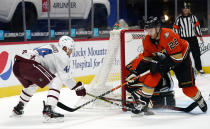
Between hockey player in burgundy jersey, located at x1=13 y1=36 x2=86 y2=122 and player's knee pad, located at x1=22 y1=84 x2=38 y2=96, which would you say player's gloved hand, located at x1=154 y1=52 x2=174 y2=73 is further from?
player's knee pad, located at x1=22 y1=84 x2=38 y2=96

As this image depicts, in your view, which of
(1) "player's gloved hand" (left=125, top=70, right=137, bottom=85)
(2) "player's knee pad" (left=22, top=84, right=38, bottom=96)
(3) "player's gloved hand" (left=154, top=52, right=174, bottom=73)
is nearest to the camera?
(3) "player's gloved hand" (left=154, top=52, right=174, bottom=73)

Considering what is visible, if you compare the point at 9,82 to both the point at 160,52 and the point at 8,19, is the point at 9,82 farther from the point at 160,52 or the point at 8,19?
the point at 160,52

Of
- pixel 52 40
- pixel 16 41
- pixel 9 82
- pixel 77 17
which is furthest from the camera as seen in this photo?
pixel 77 17

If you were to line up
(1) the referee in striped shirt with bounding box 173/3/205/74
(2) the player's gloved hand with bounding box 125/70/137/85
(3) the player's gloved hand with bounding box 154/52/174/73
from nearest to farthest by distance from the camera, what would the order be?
(3) the player's gloved hand with bounding box 154/52/174/73 < (2) the player's gloved hand with bounding box 125/70/137/85 < (1) the referee in striped shirt with bounding box 173/3/205/74

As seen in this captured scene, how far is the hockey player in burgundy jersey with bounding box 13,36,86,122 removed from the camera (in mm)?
3568

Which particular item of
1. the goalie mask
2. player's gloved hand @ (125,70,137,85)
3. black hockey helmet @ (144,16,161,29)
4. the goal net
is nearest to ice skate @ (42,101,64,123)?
the goalie mask

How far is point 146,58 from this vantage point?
3.95 metres

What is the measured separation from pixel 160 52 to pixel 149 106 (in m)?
0.59

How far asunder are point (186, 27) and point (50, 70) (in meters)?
3.51

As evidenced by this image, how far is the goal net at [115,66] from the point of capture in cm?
416

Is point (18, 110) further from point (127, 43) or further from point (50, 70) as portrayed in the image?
point (127, 43)

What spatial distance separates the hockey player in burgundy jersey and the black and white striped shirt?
347 centimetres

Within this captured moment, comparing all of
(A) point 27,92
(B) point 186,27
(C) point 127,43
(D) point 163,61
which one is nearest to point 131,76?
(C) point 127,43

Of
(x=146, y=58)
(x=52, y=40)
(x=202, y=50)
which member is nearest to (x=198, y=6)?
(x=202, y=50)
